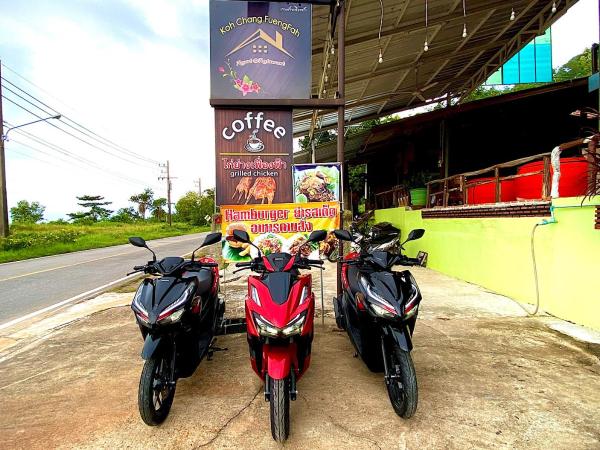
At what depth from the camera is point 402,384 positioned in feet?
8.20

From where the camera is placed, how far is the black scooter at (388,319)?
247cm

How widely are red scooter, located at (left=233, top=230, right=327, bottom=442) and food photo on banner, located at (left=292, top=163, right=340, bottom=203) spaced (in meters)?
2.16

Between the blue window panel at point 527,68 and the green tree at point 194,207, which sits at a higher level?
the blue window panel at point 527,68

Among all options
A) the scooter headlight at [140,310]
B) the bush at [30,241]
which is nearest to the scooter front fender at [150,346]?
the scooter headlight at [140,310]

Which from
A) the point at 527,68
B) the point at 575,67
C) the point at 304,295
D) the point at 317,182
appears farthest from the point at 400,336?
the point at 575,67

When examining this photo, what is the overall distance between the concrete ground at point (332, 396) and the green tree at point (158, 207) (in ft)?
176

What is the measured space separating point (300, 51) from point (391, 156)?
40.2 ft

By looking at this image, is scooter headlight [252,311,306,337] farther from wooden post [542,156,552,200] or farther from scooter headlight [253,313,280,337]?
wooden post [542,156,552,200]

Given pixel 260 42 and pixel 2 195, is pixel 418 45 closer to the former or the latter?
pixel 260 42

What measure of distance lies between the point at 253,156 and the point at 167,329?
106 inches

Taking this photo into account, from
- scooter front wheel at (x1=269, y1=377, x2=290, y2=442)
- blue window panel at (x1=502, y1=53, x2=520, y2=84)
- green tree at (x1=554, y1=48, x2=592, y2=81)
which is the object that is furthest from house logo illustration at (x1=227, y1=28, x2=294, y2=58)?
green tree at (x1=554, y1=48, x2=592, y2=81)

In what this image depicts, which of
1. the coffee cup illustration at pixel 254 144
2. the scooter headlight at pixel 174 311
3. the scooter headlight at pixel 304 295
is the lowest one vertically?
the scooter headlight at pixel 174 311

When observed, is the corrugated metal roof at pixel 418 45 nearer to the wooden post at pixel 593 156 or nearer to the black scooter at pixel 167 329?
the wooden post at pixel 593 156

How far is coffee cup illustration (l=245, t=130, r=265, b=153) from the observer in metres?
4.68
